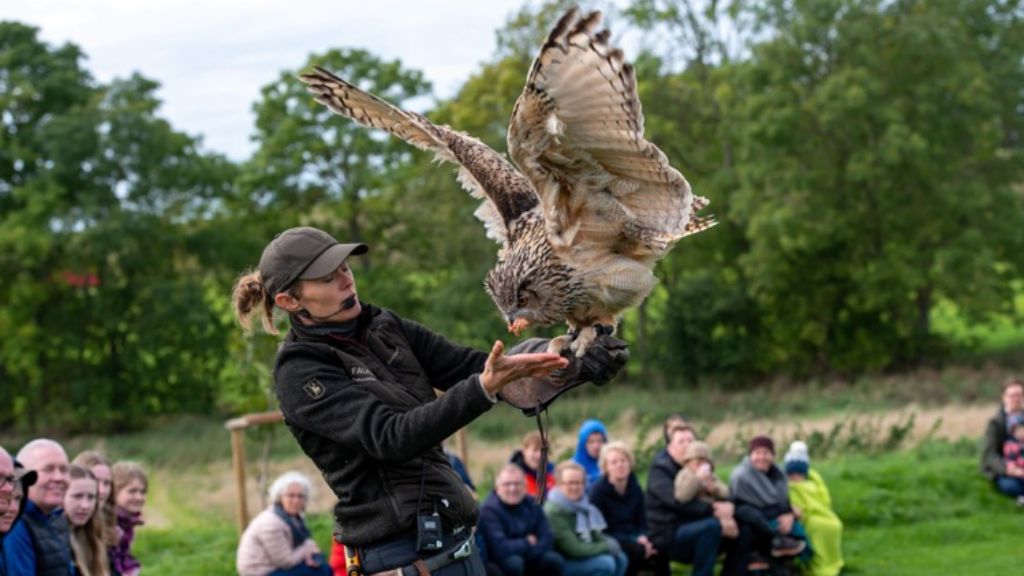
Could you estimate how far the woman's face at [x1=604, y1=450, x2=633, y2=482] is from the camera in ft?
27.8

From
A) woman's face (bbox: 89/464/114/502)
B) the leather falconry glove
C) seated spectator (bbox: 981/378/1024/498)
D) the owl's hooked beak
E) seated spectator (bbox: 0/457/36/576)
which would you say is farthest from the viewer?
seated spectator (bbox: 981/378/1024/498)

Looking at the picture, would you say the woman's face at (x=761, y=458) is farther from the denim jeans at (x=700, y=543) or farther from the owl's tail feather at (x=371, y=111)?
the owl's tail feather at (x=371, y=111)

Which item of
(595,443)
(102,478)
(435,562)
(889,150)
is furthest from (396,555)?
(889,150)

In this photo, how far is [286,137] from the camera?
3316 cm

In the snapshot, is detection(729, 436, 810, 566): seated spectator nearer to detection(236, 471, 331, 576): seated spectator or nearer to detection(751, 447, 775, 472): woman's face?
detection(751, 447, 775, 472): woman's face

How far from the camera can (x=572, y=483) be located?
8.23 meters

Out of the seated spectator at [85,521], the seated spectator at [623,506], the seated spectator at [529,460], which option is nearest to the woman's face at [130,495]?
the seated spectator at [85,521]

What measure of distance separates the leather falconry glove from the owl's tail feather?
1.31 metres

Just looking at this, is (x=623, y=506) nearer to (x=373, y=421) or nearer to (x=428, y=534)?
(x=428, y=534)

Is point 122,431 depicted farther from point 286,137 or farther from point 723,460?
point 723,460

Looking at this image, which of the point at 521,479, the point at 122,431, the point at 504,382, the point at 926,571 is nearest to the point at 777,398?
the point at 122,431

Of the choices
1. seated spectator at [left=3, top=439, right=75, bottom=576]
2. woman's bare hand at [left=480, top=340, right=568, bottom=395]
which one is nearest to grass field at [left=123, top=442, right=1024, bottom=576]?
seated spectator at [left=3, top=439, right=75, bottom=576]

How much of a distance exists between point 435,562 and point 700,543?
18.0 feet

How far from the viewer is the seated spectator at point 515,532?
7762mm
